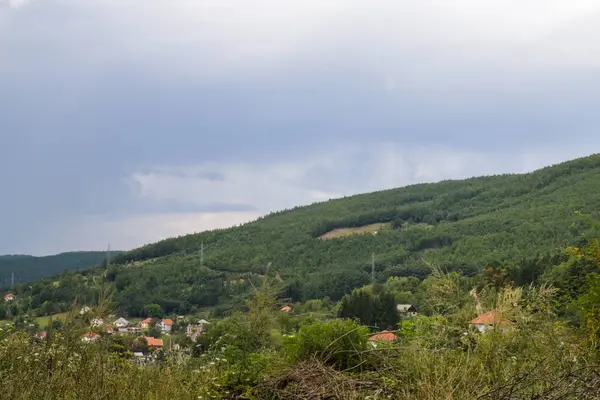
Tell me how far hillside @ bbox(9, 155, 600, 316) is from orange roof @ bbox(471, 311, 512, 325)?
66143 millimetres

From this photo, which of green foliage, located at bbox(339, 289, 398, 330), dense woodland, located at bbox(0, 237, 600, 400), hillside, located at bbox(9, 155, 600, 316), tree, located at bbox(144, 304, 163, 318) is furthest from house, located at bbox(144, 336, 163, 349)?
tree, located at bbox(144, 304, 163, 318)

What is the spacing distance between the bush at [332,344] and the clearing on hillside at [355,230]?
425 ft

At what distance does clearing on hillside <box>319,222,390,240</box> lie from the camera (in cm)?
14012

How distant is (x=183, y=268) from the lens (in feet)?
404

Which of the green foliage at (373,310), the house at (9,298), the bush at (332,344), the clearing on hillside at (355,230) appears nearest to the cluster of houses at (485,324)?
the bush at (332,344)

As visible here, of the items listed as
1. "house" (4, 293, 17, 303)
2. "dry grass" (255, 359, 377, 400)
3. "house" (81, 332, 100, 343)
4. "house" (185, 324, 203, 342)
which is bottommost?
"dry grass" (255, 359, 377, 400)

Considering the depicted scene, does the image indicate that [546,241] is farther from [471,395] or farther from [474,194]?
[471,395]

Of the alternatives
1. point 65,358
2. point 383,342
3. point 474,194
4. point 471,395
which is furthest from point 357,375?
point 474,194

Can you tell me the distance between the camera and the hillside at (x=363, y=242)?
99438mm

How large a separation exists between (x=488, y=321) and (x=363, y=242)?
120872 millimetres

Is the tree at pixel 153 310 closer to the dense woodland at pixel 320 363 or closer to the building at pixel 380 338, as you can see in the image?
A: the dense woodland at pixel 320 363

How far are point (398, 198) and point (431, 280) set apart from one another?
151413 millimetres

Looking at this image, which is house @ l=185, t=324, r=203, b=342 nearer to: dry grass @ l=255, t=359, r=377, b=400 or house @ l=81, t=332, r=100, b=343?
house @ l=81, t=332, r=100, b=343

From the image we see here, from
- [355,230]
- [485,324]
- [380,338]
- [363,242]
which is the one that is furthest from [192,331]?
[355,230]
